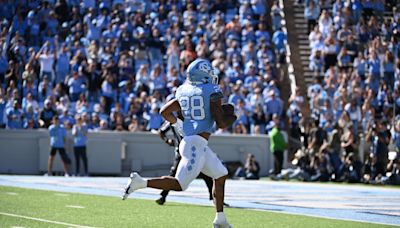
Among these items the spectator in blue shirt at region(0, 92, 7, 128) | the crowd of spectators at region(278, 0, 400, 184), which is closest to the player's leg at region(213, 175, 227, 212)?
the crowd of spectators at region(278, 0, 400, 184)

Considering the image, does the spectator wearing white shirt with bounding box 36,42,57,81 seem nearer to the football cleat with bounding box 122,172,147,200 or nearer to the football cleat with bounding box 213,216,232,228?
the football cleat with bounding box 122,172,147,200

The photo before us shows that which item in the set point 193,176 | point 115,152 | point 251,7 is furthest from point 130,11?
point 193,176

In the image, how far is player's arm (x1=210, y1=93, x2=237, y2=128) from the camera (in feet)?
35.4

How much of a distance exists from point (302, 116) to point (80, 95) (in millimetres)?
5668

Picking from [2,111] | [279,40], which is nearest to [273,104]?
[279,40]

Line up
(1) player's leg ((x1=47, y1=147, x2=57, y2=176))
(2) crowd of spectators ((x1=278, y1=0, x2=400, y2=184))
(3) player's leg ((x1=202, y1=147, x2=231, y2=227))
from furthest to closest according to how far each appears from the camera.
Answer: (1) player's leg ((x1=47, y1=147, x2=57, y2=176)), (2) crowd of spectators ((x1=278, y1=0, x2=400, y2=184)), (3) player's leg ((x1=202, y1=147, x2=231, y2=227))

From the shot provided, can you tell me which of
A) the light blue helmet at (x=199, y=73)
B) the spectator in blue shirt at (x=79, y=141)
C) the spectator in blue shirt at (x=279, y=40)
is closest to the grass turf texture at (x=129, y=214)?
the light blue helmet at (x=199, y=73)

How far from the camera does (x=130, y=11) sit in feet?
99.8

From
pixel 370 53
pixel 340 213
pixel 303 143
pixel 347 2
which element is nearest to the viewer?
pixel 340 213

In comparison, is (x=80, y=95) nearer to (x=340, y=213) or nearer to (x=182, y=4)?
(x=182, y=4)

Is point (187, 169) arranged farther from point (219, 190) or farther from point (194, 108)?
point (194, 108)

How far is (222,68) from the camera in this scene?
1102 inches

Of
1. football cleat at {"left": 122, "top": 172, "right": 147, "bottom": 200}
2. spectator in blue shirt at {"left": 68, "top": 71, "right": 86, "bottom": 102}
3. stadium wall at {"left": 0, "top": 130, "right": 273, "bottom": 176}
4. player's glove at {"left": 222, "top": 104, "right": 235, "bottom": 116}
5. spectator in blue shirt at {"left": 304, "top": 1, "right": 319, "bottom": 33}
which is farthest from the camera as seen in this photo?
spectator in blue shirt at {"left": 304, "top": 1, "right": 319, "bottom": 33}

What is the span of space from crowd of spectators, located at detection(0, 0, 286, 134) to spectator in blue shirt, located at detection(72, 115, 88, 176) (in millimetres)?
324
